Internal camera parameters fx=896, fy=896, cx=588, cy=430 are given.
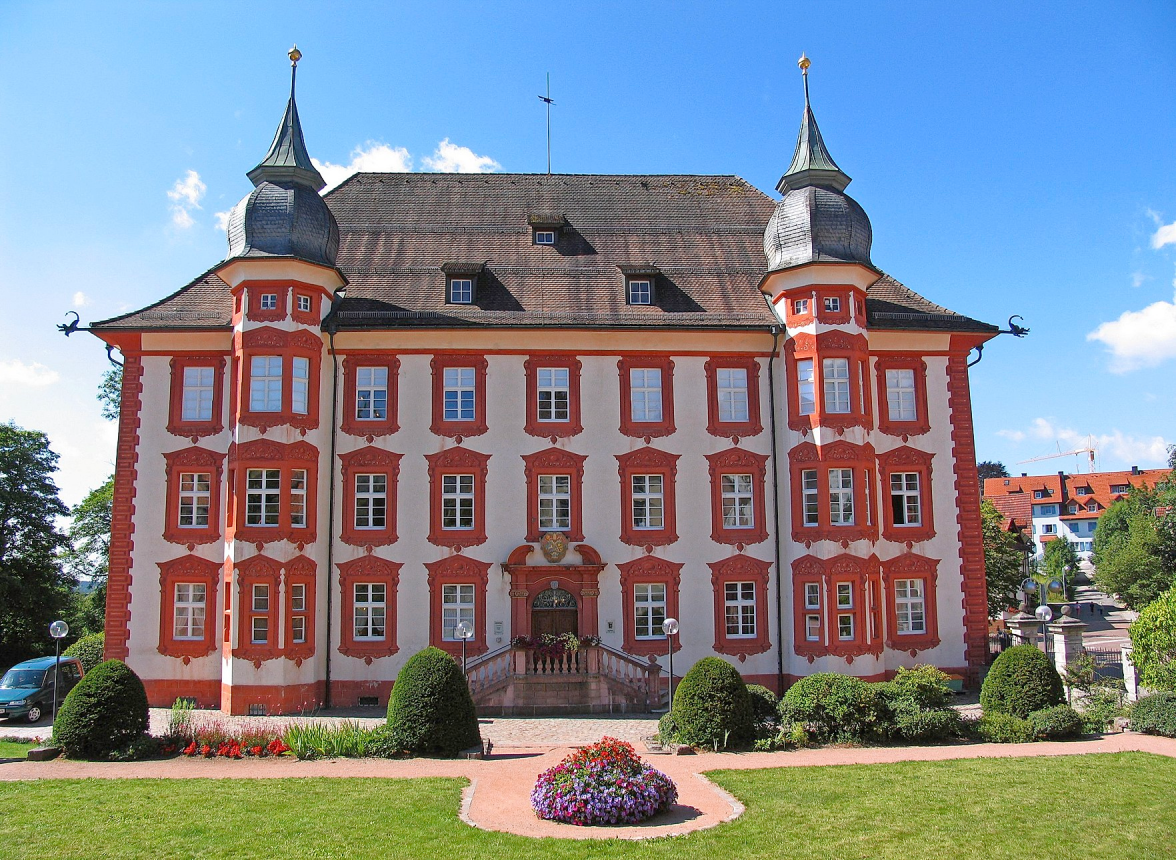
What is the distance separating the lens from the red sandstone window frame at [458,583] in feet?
85.3

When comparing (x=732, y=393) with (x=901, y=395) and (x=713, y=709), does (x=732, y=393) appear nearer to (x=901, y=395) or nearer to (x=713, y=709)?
(x=901, y=395)

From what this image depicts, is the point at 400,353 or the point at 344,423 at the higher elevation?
the point at 400,353

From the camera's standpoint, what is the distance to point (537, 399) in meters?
27.2

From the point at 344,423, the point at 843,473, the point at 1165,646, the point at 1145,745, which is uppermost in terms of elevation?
the point at 344,423

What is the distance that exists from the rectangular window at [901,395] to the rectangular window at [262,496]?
1837 centimetres

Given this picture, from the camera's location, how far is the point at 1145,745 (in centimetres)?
1828

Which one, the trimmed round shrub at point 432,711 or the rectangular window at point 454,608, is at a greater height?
the rectangular window at point 454,608

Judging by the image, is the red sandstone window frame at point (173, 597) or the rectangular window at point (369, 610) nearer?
the red sandstone window frame at point (173, 597)

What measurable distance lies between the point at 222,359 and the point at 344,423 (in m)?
4.15

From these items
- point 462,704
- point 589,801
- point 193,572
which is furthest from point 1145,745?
point 193,572

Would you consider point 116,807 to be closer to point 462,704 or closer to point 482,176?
point 462,704

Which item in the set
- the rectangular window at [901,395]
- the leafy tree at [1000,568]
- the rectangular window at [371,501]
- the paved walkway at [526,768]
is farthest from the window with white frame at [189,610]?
the leafy tree at [1000,568]

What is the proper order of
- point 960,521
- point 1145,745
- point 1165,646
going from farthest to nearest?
1. point 960,521
2. point 1165,646
3. point 1145,745

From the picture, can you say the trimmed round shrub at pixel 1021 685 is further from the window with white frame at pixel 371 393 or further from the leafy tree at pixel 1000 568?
Answer: the leafy tree at pixel 1000 568
